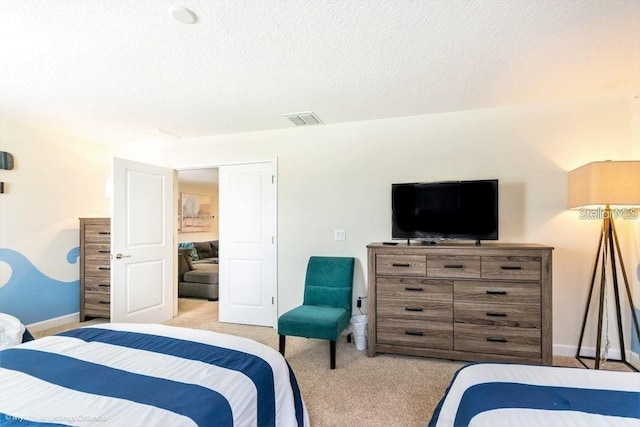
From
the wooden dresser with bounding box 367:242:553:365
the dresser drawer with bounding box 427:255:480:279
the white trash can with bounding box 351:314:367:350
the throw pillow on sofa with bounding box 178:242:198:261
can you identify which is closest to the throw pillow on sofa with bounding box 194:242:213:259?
the throw pillow on sofa with bounding box 178:242:198:261

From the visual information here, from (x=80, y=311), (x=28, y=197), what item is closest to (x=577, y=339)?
(x=80, y=311)

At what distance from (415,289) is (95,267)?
3800 mm

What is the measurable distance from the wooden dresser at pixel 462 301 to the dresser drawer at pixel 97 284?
3213 mm

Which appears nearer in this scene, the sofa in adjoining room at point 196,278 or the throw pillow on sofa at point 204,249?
the sofa in adjoining room at point 196,278

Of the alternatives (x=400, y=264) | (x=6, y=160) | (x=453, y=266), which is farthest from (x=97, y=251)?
(x=453, y=266)

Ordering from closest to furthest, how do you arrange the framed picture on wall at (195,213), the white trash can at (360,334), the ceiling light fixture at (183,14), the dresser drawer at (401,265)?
the ceiling light fixture at (183,14) < the dresser drawer at (401,265) < the white trash can at (360,334) < the framed picture on wall at (195,213)

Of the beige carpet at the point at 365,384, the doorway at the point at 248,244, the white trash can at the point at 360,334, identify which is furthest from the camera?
A: the doorway at the point at 248,244

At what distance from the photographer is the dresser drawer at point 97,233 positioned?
3.88 m

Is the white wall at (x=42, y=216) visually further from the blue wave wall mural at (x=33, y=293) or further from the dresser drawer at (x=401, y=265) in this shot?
the dresser drawer at (x=401, y=265)

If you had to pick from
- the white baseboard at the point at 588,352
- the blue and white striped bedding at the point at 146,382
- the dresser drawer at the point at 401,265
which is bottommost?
the white baseboard at the point at 588,352

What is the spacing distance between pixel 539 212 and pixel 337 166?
6.73 ft

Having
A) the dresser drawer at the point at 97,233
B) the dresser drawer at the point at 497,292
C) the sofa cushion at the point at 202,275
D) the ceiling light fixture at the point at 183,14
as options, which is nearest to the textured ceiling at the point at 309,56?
the ceiling light fixture at the point at 183,14

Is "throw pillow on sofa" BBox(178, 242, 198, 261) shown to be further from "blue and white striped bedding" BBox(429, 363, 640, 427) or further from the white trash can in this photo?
"blue and white striped bedding" BBox(429, 363, 640, 427)

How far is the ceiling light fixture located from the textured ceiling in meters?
0.03
